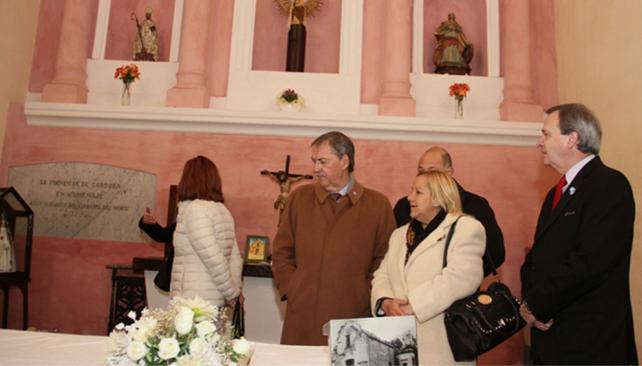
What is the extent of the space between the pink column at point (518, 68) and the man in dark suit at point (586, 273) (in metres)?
3.67

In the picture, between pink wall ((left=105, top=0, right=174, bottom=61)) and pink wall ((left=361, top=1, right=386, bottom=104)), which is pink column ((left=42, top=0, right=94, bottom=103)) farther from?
pink wall ((left=361, top=1, right=386, bottom=104))

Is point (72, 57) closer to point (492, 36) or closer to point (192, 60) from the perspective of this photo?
point (192, 60)

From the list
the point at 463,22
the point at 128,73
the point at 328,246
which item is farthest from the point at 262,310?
the point at 463,22

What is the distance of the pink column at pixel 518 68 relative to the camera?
20.0 ft

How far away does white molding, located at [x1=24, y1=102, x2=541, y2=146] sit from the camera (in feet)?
19.4

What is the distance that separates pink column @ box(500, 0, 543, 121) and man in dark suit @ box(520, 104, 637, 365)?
367 centimetres

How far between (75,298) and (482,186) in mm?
4345

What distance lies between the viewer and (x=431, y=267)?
253 centimetres

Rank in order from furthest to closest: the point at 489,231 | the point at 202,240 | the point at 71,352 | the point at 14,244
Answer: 1. the point at 14,244
2. the point at 202,240
3. the point at 489,231
4. the point at 71,352

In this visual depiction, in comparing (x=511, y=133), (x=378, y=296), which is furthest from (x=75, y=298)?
(x=511, y=133)

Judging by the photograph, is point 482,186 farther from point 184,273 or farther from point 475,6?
point 184,273

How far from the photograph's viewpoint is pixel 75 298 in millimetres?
5867

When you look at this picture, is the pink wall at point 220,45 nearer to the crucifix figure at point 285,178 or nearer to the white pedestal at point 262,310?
the crucifix figure at point 285,178

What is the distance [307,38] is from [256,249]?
9.42ft
